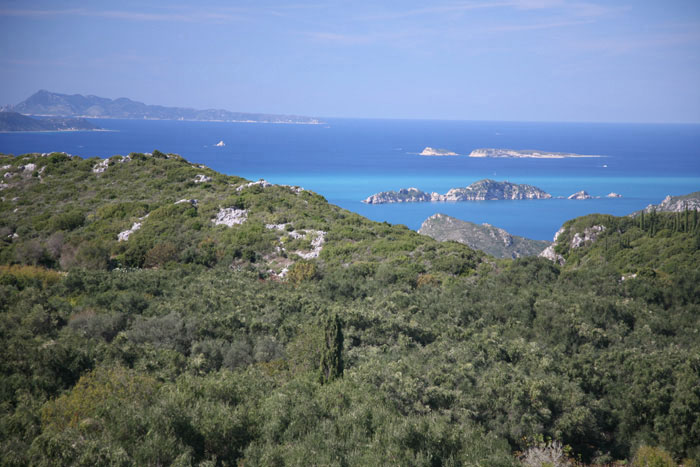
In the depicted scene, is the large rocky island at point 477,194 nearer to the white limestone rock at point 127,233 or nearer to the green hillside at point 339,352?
the white limestone rock at point 127,233

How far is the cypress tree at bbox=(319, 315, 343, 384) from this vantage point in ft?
39.1

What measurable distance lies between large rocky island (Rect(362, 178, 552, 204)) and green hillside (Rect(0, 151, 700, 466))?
89970mm

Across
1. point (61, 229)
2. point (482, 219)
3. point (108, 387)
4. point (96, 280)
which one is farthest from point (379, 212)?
point (108, 387)

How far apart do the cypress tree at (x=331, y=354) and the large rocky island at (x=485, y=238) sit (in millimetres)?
54952

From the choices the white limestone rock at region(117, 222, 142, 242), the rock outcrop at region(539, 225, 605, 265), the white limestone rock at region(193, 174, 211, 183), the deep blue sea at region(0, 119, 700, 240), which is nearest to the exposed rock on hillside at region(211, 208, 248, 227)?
the white limestone rock at region(117, 222, 142, 242)

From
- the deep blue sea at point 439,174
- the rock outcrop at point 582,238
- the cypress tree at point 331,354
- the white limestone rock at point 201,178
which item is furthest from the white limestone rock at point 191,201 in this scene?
the deep blue sea at point 439,174

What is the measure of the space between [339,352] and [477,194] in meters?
118

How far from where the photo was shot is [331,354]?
1204 cm

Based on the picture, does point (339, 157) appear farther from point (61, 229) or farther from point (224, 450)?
point (224, 450)

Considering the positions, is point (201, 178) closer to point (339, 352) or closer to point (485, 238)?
point (339, 352)

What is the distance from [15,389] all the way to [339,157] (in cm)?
17668

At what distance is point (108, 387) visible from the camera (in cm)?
925

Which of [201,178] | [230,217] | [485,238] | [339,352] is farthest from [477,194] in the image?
[339,352]

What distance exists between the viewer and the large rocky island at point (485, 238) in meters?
67.4
